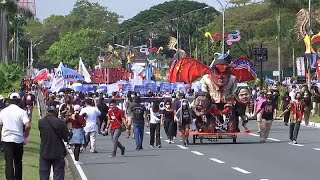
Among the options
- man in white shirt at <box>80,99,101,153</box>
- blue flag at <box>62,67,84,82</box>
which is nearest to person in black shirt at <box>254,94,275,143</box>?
man in white shirt at <box>80,99,101,153</box>

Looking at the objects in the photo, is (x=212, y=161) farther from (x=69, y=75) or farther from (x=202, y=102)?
(x=69, y=75)

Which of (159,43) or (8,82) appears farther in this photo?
(159,43)

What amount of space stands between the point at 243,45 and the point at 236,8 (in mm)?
8605

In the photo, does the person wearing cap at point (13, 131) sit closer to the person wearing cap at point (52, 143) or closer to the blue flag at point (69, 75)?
the person wearing cap at point (52, 143)

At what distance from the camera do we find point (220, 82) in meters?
Result: 28.8

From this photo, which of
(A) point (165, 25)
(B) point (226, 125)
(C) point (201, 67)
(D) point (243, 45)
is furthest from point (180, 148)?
(A) point (165, 25)

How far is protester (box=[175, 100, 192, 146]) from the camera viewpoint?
27.3 m

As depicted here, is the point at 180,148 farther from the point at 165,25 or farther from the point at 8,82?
the point at 165,25

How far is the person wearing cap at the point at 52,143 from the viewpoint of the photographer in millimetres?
14141

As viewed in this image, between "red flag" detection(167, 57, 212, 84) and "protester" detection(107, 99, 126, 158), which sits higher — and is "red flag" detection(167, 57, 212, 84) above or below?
above

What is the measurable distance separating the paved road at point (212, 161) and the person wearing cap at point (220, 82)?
1668 mm

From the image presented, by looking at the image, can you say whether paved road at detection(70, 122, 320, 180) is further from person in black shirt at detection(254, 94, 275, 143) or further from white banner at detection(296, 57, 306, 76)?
white banner at detection(296, 57, 306, 76)

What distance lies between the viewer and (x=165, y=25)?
131250 mm

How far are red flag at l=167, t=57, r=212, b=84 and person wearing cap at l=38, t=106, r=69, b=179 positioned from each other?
16834mm
